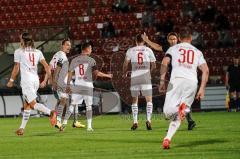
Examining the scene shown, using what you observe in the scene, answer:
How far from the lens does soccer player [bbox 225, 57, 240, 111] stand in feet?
88.7

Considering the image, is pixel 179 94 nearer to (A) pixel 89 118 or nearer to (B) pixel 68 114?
(A) pixel 89 118

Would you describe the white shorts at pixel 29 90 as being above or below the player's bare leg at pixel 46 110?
above

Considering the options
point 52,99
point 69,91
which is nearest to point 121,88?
point 52,99

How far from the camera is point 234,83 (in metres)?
27.2

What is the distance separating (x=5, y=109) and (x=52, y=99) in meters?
2.05

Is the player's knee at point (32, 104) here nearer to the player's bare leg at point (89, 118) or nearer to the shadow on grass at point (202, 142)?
the player's bare leg at point (89, 118)

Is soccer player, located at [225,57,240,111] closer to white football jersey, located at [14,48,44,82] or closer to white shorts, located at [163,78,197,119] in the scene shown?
white football jersey, located at [14,48,44,82]

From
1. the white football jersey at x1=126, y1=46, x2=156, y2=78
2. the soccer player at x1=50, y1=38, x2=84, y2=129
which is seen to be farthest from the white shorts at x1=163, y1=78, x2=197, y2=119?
the soccer player at x1=50, y1=38, x2=84, y2=129

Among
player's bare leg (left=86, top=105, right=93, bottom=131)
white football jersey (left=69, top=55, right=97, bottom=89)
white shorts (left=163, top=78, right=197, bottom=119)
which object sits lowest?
player's bare leg (left=86, top=105, right=93, bottom=131)

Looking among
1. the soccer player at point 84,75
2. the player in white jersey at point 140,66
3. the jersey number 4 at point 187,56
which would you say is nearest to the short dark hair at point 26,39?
the soccer player at point 84,75

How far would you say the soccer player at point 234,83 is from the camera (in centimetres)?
2705

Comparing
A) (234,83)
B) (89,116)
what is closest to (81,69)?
(89,116)

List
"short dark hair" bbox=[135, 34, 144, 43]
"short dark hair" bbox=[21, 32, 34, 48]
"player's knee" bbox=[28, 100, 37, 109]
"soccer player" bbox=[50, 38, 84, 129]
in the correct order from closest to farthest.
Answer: "short dark hair" bbox=[21, 32, 34, 48] → "player's knee" bbox=[28, 100, 37, 109] → "short dark hair" bbox=[135, 34, 144, 43] → "soccer player" bbox=[50, 38, 84, 129]

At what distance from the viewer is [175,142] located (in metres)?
12.6
